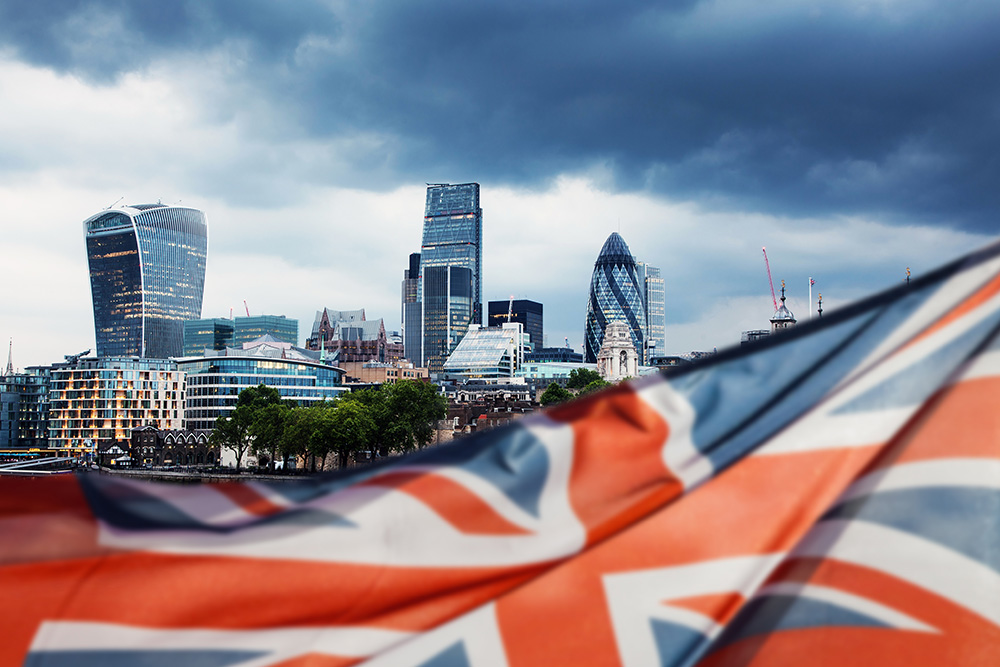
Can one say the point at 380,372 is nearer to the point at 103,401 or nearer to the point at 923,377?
the point at 103,401

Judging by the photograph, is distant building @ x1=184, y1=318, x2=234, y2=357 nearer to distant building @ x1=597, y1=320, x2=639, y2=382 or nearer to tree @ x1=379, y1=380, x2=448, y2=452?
distant building @ x1=597, y1=320, x2=639, y2=382

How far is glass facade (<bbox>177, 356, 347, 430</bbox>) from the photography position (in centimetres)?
9431

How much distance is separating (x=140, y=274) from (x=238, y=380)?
99856 mm

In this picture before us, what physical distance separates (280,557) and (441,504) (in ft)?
1.55

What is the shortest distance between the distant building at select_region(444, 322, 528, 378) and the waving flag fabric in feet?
585

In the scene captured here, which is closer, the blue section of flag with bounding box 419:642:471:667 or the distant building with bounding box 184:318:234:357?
the blue section of flag with bounding box 419:642:471:667

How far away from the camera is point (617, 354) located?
148875 mm

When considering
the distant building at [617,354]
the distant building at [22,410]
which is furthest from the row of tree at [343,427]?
the distant building at [617,354]

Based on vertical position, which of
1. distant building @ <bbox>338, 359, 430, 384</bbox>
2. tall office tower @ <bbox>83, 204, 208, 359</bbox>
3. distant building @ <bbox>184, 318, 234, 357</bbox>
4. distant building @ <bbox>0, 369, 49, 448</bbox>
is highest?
tall office tower @ <bbox>83, 204, 208, 359</bbox>

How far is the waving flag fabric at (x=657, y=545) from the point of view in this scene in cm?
205

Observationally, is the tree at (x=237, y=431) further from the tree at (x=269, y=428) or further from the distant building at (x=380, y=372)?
the distant building at (x=380, y=372)

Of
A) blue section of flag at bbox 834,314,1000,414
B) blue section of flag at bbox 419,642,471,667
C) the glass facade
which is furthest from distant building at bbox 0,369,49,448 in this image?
blue section of flag at bbox 834,314,1000,414

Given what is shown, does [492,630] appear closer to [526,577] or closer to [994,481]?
[526,577]

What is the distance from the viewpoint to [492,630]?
212cm
